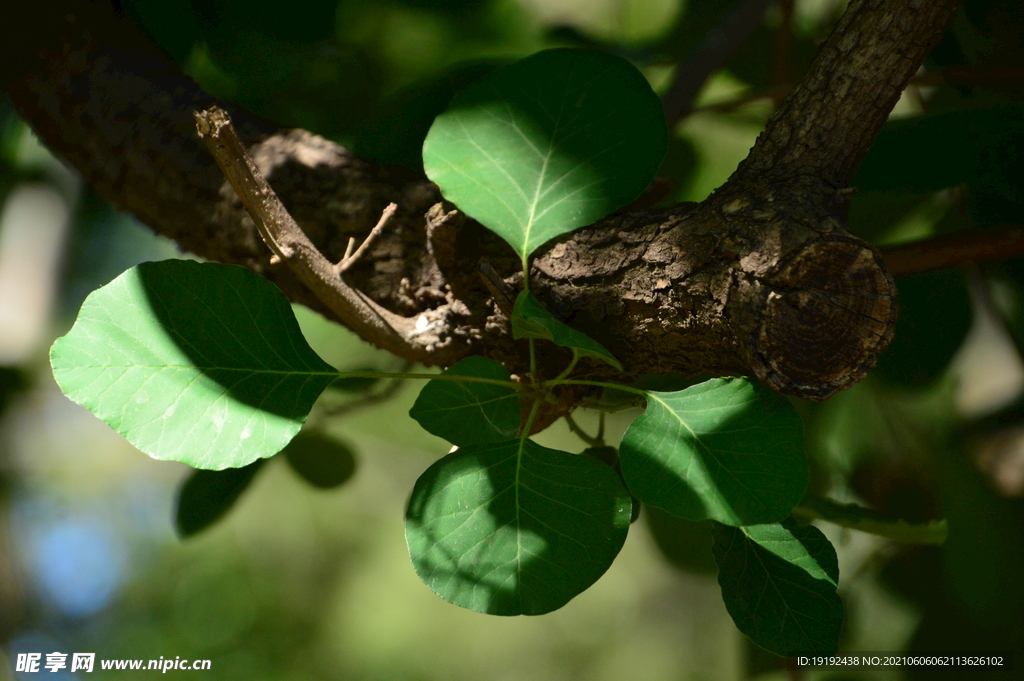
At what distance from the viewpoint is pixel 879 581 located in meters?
0.80

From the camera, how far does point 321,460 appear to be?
757 mm

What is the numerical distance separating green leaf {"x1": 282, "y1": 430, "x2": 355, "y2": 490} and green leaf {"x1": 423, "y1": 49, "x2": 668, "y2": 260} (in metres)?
0.44

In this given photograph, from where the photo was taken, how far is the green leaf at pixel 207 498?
0.64m

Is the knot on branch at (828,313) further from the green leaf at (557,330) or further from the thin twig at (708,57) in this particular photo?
the thin twig at (708,57)

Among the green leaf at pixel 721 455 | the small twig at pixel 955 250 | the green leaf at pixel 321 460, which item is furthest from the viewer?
the green leaf at pixel 321 460

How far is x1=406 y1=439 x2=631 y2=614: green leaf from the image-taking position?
1.09 ft

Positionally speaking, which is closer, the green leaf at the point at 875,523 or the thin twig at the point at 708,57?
the green leaf at the point at 875,523

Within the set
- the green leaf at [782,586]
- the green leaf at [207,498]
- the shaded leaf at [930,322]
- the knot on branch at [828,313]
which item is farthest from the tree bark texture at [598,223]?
the shaded leaf at [930,322]

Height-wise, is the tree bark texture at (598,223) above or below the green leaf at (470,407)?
above

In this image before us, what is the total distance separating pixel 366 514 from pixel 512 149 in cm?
82

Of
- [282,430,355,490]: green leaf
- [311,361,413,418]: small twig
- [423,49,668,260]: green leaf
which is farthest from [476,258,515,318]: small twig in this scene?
[282,430,355,490]: green leaf

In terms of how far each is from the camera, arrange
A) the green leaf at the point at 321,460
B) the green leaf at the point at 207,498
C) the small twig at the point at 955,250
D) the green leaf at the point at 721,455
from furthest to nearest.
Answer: the green leaf at the point at 321,460, the green leaf at the point at 207,498, the small twig at the point at 955,250, the green leaf at the point at 721,455

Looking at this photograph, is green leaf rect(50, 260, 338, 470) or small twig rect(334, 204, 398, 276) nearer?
green leaf rect(50, 260, 338, 470)

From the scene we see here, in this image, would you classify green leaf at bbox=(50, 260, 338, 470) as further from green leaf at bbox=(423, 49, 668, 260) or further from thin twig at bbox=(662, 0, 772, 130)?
thin twig at bbox=(662, 0, 772, 130)
